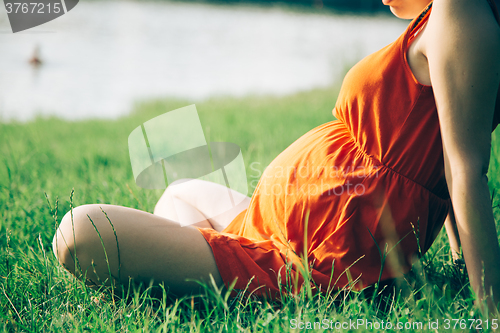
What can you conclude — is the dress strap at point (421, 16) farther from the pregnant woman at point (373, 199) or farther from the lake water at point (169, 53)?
the lake water at point (169, 53)

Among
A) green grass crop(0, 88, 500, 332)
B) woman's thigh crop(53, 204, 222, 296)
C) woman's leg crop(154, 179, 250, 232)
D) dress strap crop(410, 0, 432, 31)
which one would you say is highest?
dress strap crop(410, 0, 432, 31)

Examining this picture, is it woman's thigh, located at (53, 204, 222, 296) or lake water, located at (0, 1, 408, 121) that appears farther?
lake water, located at (0, 1, 408, 121)

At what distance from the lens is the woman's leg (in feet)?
4.80

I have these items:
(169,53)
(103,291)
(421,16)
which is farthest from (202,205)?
(169,53)

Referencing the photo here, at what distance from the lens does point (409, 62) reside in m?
0.99

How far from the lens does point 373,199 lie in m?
1.03

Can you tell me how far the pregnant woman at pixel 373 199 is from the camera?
0.89 meters

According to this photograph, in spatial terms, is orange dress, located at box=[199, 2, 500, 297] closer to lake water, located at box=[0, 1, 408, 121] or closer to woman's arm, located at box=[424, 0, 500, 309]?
woman's arm, located at box=[424, 0, 500, 309]

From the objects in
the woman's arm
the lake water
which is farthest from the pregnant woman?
the lake water

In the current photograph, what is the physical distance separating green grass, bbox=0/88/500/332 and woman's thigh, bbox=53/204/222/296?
7cm

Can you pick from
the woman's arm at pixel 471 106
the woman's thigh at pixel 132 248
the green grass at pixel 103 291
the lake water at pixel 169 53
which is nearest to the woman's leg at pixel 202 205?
the green grass at pixel 103 291

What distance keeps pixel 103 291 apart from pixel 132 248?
18cm

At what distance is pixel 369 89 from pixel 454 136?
0.24 meters

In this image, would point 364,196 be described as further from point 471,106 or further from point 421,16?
point 421,16
